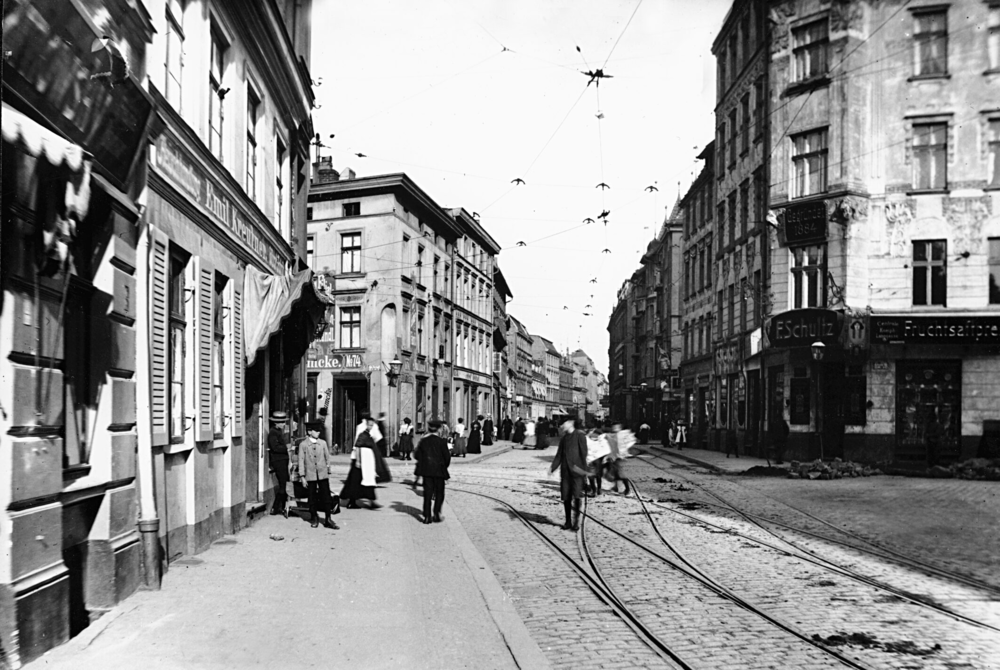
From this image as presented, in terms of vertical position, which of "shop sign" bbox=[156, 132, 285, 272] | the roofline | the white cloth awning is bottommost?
the white cloth awning

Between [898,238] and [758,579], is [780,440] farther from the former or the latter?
[758,579]

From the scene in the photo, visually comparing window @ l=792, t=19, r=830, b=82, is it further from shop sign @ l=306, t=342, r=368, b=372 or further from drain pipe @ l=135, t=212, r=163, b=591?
drain pipe @ l=135, t=212, r=163, b=591

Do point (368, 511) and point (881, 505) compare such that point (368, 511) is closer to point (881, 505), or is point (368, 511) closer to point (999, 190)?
point (881, 505)

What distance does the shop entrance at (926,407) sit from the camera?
25.9 metres

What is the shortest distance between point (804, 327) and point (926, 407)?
4.43 metres

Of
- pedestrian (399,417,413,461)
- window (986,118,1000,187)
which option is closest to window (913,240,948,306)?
window (986,118,1000,187)

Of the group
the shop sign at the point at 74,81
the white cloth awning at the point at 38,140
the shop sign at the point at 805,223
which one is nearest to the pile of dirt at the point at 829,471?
the shop sign at the point at 805,223

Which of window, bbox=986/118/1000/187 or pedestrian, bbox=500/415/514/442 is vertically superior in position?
window, bbox=986/118/1000/187

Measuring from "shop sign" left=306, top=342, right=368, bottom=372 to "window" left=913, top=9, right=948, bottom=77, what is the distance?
78.1 feet

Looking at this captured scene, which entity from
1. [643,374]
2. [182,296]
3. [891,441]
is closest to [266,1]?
[182,296]

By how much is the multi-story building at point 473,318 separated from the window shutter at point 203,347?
35686 millimetres

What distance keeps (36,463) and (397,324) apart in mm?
30752

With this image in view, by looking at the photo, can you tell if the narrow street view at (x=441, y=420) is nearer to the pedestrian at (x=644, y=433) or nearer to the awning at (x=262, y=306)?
the awning at (x=262, y=306)

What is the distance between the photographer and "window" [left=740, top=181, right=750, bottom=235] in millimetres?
32438
